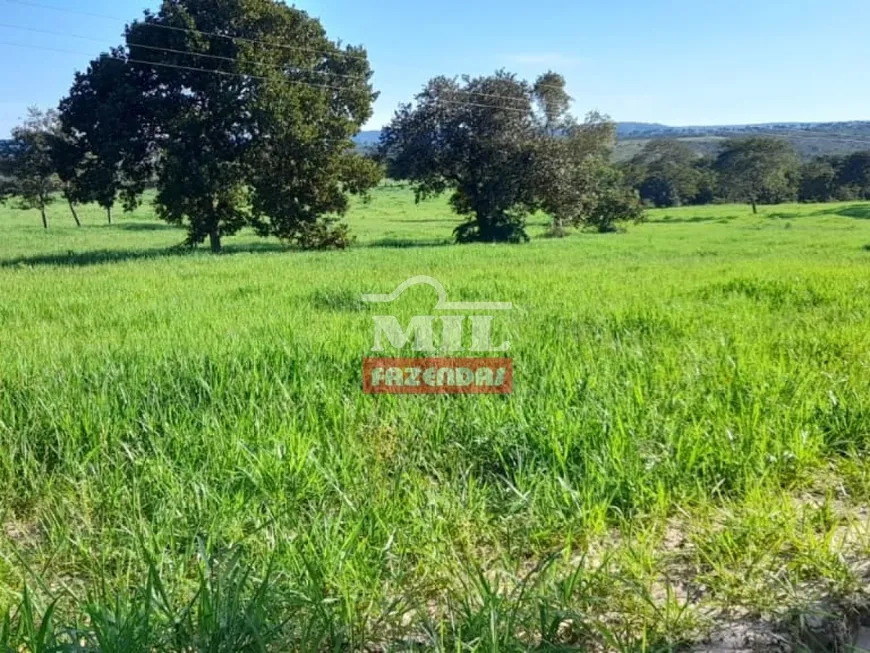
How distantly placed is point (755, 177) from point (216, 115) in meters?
51.4

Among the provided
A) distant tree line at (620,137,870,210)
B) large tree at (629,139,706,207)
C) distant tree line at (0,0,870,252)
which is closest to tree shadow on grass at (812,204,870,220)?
distant tree line at (620,137,870,210)

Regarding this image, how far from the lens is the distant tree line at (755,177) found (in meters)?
54.5

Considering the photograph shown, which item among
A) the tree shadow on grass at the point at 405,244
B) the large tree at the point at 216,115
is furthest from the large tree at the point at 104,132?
the tree shadow on grass at the point at 405,244

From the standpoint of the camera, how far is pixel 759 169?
53.9 m

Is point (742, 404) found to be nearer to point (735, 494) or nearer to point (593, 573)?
point (735, 494)

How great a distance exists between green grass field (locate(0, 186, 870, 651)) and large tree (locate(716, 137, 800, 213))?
56531 millimetres

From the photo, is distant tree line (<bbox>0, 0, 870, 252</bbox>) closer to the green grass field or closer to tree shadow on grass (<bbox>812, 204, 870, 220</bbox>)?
the green grass field

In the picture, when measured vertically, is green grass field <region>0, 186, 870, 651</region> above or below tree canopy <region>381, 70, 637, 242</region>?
below

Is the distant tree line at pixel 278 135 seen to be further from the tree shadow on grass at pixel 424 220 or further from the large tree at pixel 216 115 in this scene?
the tree shadow on grass at pixel 424 220

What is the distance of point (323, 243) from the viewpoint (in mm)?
20234

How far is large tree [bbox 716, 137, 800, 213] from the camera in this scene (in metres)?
53.9

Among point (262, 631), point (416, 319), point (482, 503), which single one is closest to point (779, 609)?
point (482, 503)

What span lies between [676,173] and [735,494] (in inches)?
2557

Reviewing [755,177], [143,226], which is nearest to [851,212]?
[755,177]
